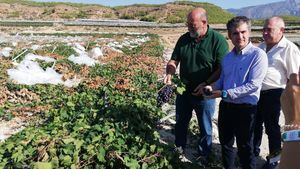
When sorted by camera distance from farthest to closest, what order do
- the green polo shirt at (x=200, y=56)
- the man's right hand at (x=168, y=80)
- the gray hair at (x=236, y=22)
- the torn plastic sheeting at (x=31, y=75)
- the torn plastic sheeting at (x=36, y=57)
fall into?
the torn plastic sheeting at (x=36, y=57)
the torn plastic sheeting at (x=31, y=75)
the man's right hand at (x=168, y=80)
the green polo shirt at (x=200, y=56)
the gray hair at (x=236, y=22)

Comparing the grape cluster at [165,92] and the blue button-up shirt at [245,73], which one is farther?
the grape cluster at [165,92]

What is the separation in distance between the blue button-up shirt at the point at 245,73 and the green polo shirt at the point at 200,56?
15.6 inches

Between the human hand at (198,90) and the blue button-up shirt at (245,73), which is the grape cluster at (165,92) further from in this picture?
the blue button-up shirt at (245,73)

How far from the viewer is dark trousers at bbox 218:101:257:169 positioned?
429 centimetres

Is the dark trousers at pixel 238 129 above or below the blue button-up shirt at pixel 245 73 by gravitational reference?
below

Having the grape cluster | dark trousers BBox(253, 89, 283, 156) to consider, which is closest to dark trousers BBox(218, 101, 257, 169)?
dark trousers BBox(253, 89, 283, 156)

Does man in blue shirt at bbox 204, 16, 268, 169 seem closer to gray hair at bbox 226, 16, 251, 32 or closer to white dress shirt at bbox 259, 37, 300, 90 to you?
gray hair at bbox 226, 16, 251, 32

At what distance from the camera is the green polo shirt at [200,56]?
4777mm

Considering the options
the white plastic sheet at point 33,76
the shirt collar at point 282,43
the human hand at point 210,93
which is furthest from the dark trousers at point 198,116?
the white plastic sheet at point 33,76

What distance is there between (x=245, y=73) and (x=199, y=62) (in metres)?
0.74

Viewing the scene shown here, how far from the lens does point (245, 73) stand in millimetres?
4215

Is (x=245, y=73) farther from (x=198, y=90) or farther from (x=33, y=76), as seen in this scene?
(x=33, y=76)

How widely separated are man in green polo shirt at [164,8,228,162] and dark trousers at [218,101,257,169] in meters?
0.46

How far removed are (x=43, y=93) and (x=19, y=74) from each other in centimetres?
123
